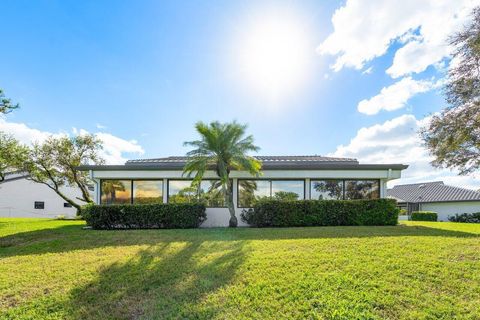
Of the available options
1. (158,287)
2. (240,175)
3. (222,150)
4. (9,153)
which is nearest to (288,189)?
(240,175)

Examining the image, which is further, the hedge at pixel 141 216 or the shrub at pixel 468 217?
the shrub at pixel 468 217

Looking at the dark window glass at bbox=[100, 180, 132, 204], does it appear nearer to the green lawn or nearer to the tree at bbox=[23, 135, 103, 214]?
the green lawn

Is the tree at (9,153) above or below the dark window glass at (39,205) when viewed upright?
above

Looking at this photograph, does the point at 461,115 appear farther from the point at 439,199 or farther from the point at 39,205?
the point at 39,205

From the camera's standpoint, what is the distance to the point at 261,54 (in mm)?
11578

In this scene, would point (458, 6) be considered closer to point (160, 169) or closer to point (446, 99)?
point (446, 99)

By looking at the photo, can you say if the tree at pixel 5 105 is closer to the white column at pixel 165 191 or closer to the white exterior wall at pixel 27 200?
the white column at pixel 165 191

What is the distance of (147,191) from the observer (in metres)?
14.6

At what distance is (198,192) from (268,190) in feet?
12.5

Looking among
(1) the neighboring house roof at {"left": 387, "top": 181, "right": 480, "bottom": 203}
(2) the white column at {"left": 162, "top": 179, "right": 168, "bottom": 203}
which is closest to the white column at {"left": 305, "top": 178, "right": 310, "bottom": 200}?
(2) the white column at {"left": 162, "top": 179, "right": 168, "bottom": 203}

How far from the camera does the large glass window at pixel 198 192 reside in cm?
1423

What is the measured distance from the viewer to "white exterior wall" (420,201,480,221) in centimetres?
2691

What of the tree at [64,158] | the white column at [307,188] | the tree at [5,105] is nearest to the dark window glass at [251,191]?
the white column at [307,188]

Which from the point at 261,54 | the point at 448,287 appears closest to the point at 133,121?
the point at 261,54
